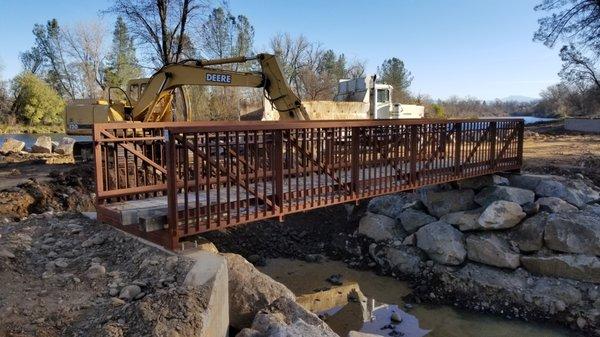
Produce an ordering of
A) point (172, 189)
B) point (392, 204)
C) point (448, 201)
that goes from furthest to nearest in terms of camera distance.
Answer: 1. point (392, 204)
2. point (448, 201)
3. point (172, 189)

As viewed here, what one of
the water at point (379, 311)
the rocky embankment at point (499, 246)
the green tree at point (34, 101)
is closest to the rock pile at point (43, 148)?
the water at point (379, 311)

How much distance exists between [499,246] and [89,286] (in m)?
8.30

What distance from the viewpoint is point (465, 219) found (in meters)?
11.1

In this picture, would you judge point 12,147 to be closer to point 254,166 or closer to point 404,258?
point 404,258

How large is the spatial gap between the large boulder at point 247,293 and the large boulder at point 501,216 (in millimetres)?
5964

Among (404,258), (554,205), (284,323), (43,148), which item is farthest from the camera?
(43,148)

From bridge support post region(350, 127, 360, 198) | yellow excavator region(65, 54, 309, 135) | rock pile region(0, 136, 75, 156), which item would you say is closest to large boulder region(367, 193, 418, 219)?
yellow excavator region(65, 54, 309, 135)

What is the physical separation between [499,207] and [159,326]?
852cm

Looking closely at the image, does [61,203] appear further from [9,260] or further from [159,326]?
[159,326]

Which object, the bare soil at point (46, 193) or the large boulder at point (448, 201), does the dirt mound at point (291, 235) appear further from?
the bare soil at point (46, 193)

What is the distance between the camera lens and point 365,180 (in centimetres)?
825

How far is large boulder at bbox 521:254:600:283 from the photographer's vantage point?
912cm

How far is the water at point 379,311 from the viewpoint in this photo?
8492mm

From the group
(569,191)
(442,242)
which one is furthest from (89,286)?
(569,191)
